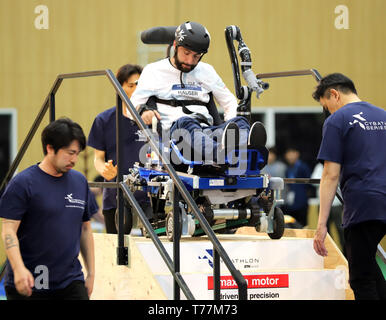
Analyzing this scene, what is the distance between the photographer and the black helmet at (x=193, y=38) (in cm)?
526

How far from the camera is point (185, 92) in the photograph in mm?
5445

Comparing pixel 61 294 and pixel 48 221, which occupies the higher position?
pixel 48 221

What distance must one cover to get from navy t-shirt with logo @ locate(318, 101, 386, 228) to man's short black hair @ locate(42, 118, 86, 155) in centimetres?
150

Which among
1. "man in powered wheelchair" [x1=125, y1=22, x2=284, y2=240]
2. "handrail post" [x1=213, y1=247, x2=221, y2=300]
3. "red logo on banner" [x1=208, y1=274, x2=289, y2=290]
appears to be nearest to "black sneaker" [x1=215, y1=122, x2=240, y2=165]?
"man in powered wheelchair" [x1=125, y1=22, x2=284, y2=240]

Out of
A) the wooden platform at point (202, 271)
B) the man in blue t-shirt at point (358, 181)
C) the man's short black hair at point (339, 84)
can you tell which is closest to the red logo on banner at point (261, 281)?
the wooden platform at point (202, 271)

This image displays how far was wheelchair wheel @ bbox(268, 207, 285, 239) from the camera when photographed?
532 centimetres

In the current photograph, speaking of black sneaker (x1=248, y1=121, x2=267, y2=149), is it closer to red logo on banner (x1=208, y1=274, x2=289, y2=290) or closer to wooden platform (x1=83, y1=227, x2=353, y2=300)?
wooden platform (x1=83, y1=227, x2=353, y2=300)

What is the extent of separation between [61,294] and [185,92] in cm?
221

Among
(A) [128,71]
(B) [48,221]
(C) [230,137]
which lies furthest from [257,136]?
(B) [48,221]

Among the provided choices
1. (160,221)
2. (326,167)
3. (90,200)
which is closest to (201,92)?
(160,221)

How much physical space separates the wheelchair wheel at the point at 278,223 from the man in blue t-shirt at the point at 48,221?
6.34ft

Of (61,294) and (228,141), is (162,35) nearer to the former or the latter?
(228,141)

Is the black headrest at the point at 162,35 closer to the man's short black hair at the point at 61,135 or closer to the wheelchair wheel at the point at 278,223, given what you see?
the wheelchair wheel at the point at 278,223
